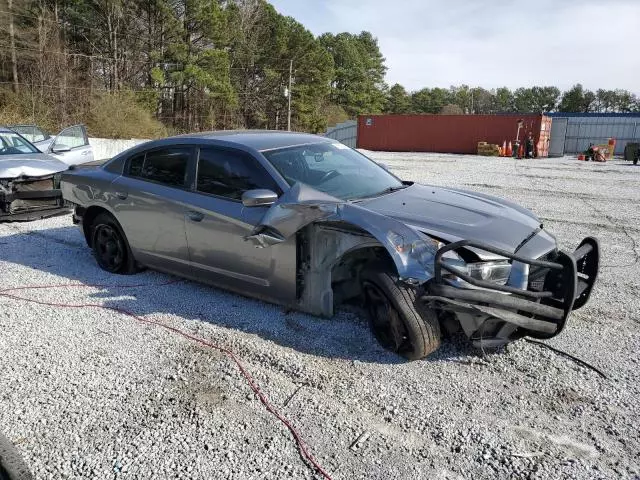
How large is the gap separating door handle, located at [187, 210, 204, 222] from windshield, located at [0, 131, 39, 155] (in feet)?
19.5

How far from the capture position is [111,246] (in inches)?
211

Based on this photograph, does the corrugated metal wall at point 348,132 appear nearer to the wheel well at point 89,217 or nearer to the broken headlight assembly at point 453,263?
the wheel well at point 89,217

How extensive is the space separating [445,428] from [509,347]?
115 cm

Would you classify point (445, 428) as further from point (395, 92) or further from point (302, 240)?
point (395, 92)

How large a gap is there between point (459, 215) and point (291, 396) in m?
1.79

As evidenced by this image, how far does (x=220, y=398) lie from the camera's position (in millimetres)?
3033

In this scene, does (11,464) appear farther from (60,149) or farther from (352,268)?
(60,149)

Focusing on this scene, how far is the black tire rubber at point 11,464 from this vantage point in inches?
89.0

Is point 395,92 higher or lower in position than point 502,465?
higher

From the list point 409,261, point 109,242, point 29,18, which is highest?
point 29,18

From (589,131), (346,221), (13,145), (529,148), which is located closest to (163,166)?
(346,221)

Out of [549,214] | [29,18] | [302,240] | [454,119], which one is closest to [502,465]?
[302,240]

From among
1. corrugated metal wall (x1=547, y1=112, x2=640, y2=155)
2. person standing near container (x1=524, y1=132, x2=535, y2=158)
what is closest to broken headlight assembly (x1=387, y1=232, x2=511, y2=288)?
person standing near container (x1=524, y1=132, x2=535, y2=158)

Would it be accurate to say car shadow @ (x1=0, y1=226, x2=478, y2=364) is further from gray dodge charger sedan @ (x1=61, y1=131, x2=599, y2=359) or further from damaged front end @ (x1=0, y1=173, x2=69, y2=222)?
damaged front end @ (x1=0, y1=173, x2=69, y2=222)
